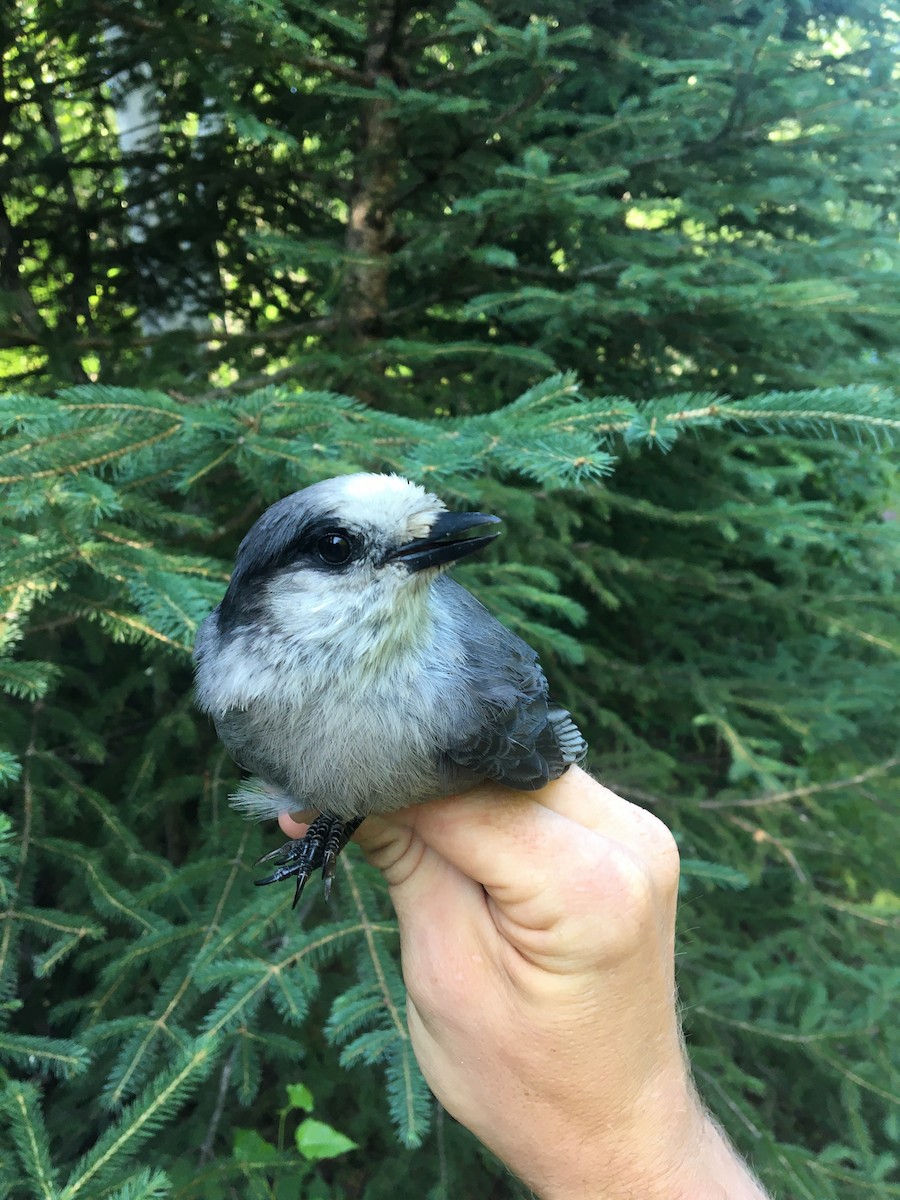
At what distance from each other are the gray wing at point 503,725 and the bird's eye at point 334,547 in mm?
333

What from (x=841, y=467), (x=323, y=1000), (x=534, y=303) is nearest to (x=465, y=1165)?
(x=323, y=1000)

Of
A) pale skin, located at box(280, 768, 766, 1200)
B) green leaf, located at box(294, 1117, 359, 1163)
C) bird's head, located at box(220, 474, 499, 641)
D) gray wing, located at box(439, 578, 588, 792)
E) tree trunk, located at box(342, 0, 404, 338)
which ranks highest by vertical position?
tree trunk, located at box(342, 0, 404, 338)

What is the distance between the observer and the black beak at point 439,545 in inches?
50.9

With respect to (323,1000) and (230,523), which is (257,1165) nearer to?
(323,1000)

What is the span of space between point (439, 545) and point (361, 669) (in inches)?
11.4

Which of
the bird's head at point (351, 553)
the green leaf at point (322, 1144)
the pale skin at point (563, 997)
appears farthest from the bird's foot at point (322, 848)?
the green leaf at point (322, 1144)

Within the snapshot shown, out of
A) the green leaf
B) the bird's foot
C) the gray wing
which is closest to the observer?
the gray wing

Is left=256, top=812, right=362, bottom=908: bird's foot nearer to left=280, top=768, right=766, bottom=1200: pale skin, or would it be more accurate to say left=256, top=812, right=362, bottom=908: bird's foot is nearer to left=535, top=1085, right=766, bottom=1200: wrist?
left=280, top=768, right=766, bottom=1200: pale skin

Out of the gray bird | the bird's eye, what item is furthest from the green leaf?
the bird's eye

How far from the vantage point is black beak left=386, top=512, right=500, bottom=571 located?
4.24ft

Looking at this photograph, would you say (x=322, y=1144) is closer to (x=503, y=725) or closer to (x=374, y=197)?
(x=503, y=725)

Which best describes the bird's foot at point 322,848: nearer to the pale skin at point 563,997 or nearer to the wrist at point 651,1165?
the pale skin at point 563,997

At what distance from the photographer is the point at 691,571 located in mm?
3076

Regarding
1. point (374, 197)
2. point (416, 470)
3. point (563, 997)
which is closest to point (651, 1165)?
point (563, 997)
